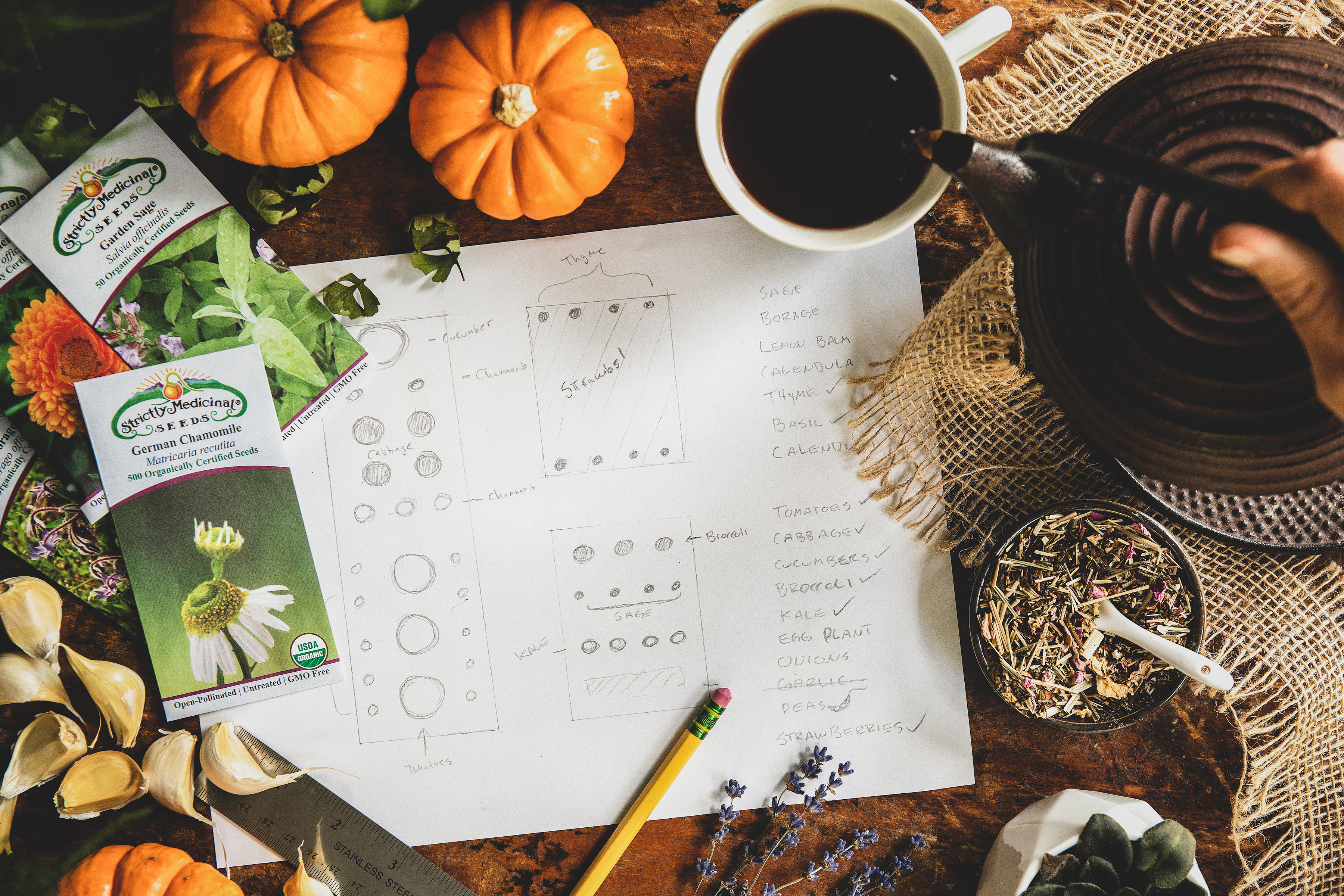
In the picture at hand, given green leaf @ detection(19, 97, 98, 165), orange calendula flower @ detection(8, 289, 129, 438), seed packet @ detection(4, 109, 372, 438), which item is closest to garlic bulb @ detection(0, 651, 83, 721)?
orange calendula flower @ detection(8, 289, 129, 438)

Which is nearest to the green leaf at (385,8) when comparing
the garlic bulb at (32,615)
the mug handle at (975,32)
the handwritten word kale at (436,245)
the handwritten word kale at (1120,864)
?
the handwritten word kale at (436,245)

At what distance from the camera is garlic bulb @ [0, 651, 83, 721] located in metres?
0.98

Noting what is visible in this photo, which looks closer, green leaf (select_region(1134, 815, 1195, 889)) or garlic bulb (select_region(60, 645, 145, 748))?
green leaf (select_region(1134, 815, 1195, 889))

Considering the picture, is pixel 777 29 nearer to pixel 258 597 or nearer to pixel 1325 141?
pixel 1325 141

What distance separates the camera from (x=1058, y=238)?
0.58 metres

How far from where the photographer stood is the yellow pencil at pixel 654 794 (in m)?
0.99

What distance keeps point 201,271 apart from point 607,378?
0.50 metres

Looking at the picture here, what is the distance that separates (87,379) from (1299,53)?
4.06 ft

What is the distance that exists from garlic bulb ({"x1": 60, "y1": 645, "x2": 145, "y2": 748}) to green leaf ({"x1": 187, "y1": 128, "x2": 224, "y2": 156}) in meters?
0.63

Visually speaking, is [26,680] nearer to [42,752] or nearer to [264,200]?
[42,752]

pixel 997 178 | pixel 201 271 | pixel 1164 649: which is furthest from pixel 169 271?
pixel 1164 649

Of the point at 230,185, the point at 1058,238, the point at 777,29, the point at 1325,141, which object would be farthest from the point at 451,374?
the point at 1325,141

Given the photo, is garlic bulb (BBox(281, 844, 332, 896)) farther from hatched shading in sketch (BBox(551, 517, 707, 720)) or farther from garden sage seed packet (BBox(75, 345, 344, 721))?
hatched shading in sketch (BBox(551, 517, 707, 720))

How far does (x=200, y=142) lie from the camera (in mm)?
966
